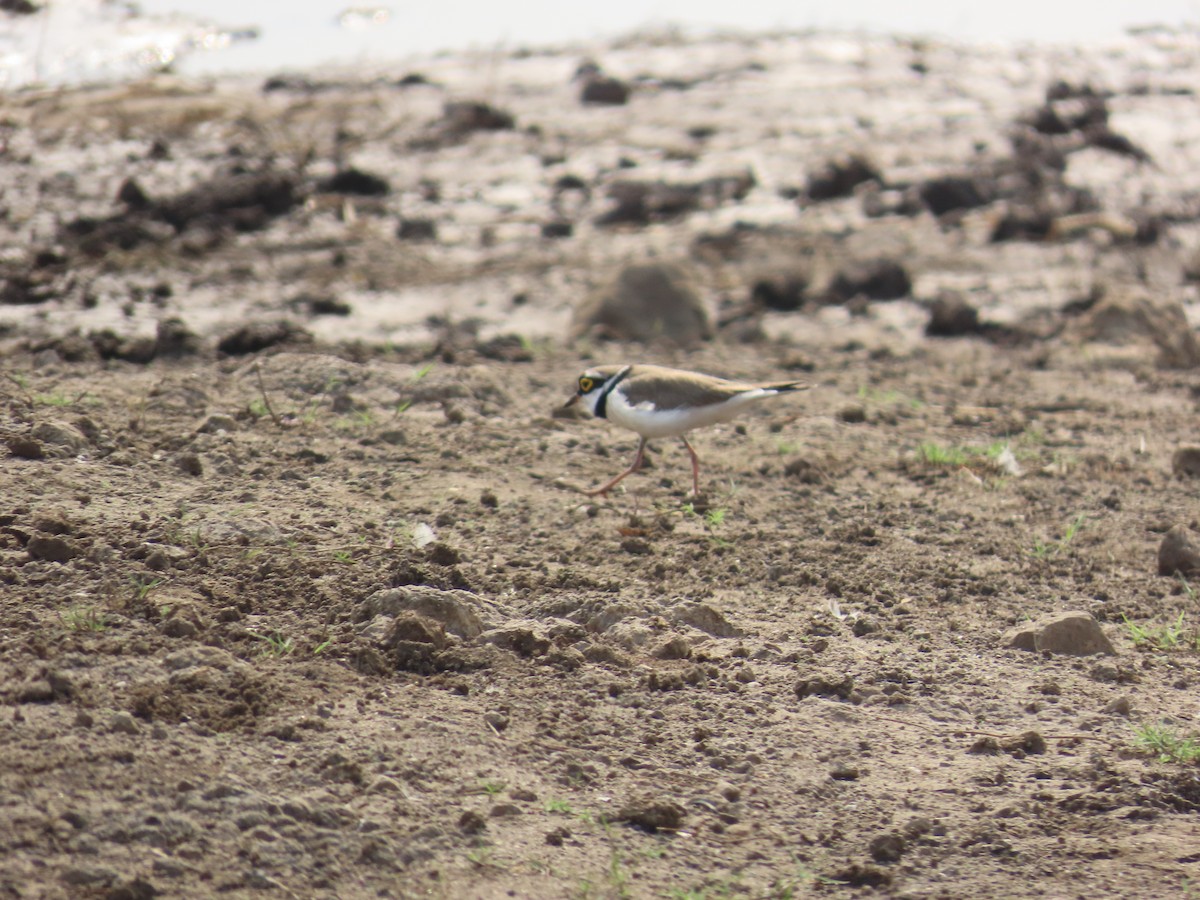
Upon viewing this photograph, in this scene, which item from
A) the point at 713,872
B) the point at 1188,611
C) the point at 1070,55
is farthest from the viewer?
the point at 1070,55

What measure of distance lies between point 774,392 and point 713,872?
2795 mm

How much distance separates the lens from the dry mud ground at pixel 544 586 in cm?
388

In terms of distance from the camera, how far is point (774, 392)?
6.27 metres

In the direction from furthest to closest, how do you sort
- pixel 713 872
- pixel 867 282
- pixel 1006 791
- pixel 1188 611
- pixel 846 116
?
pixel 846 116, pixel 867 282, pixel 1188 611, pixel 1006 791, pixel 713 872

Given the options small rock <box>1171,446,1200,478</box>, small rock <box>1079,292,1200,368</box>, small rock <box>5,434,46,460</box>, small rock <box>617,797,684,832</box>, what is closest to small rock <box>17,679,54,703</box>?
small rock <box>617,797,684,832</box>

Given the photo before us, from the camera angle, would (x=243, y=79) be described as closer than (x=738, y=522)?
No

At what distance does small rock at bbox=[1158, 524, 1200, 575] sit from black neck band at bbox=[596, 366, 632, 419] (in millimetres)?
2318

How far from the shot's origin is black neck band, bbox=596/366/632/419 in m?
6.48

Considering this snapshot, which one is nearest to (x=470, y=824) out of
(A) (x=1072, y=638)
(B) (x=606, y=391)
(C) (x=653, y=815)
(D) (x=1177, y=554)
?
(C) (x=653, y=815)

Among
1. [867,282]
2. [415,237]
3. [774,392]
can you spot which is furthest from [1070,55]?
[774,392]

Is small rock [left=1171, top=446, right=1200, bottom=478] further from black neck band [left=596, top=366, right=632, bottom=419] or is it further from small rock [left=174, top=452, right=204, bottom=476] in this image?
small rock [left=174, top=452, right=204, bottom=476]

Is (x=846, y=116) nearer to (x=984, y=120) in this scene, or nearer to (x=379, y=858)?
(x=984, y=120)

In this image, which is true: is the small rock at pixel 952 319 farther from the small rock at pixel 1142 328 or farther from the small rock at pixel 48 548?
the small rock at pixel 48 548

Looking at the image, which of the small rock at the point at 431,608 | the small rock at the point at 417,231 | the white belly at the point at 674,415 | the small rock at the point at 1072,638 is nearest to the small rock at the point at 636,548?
the white belly at the point at 674,415
